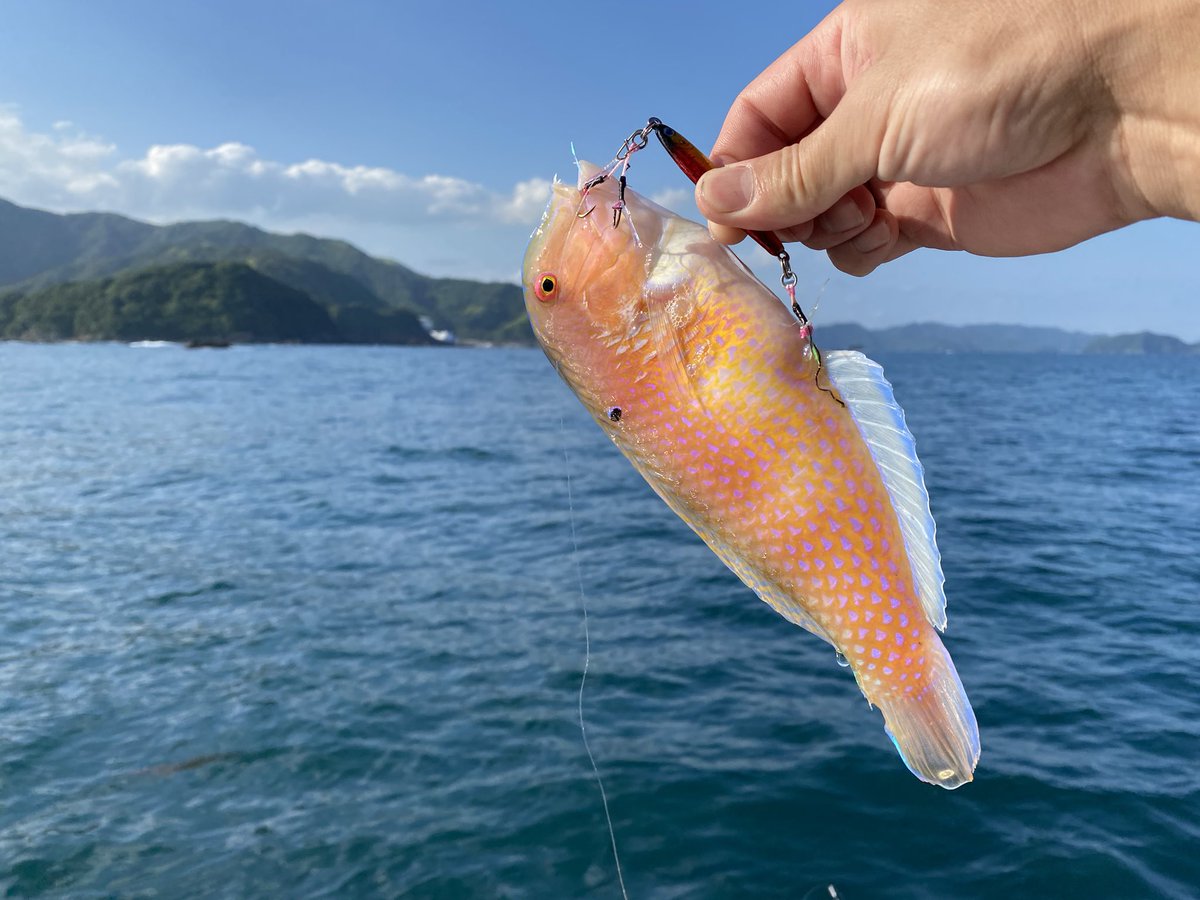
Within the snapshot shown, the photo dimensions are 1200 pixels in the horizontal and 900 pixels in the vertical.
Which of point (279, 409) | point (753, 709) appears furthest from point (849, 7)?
point (279, 409)

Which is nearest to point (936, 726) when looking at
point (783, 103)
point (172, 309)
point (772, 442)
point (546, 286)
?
point (772, 442)

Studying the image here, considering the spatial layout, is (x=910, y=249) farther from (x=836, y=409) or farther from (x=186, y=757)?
(x=186, y=757)

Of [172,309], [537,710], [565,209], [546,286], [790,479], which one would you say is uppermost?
[172,309]

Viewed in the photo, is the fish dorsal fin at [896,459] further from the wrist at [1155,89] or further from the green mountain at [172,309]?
the green mountain at [172,309]

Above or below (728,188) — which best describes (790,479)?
below

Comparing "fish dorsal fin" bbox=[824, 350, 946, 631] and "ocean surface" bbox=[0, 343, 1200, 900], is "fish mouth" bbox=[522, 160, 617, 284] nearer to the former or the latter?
"fish dorsal fin" bbox=[824, 350, 946, 631]

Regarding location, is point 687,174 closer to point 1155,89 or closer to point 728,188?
point 728,188
